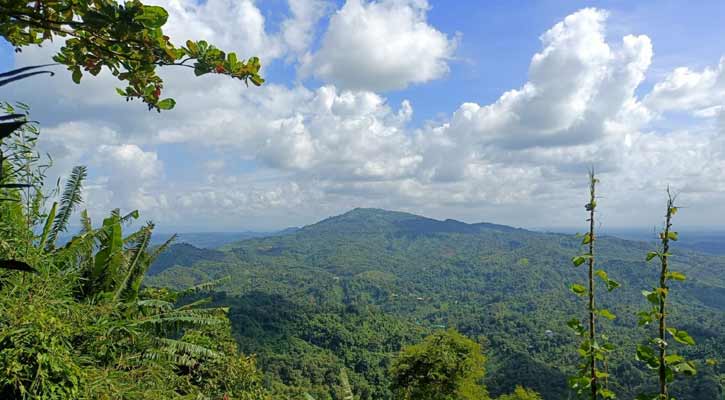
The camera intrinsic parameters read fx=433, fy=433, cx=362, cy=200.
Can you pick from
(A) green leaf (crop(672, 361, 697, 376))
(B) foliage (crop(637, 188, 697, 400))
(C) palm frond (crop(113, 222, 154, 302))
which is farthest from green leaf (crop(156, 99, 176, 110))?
(C) palm frond (crop(113, 222, 154, 302))

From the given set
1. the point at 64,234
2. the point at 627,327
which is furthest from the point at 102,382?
the point at 627,327

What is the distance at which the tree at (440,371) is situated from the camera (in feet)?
69.6

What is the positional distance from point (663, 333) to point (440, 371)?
21323 millimetres

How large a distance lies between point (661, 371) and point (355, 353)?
8919 centimetres

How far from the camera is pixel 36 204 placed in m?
6.31

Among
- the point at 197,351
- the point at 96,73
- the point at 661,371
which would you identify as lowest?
the point at 197,351

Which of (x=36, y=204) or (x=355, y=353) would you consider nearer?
(x=36, y=204)

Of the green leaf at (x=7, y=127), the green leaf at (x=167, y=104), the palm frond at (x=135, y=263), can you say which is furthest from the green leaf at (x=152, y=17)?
the palm frond at (x=135, y=263)

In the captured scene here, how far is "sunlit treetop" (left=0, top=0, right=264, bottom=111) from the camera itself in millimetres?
1454

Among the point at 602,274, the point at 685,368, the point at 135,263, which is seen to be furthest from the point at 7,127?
the point at 135,263

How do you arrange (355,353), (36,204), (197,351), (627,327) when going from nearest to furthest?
1. (36,204)
2. (197,351)
3. (355,353)
4. (627,327)

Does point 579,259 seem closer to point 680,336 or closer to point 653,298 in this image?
point 653,298

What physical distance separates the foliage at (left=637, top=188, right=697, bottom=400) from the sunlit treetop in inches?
77.7

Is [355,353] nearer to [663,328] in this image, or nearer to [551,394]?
[551,394]
